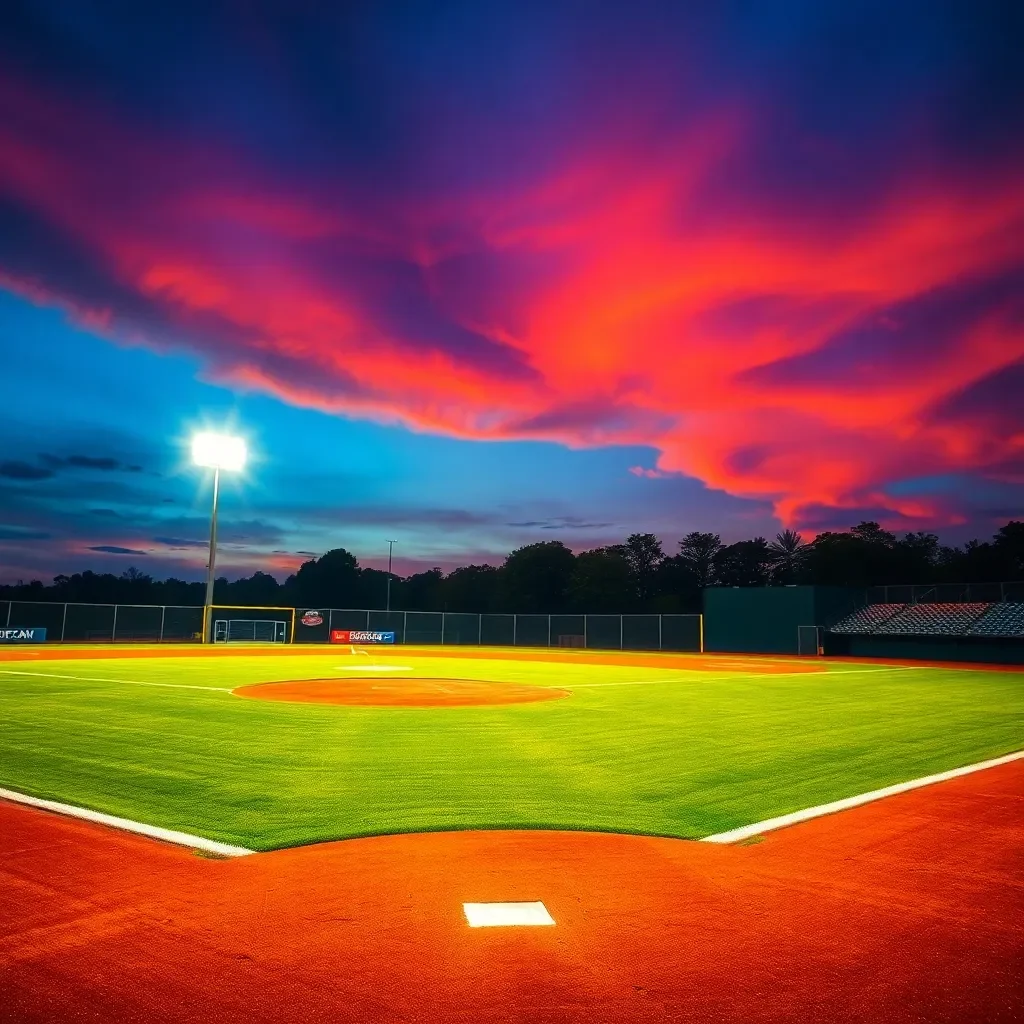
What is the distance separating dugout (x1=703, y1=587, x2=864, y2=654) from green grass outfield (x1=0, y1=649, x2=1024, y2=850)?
91.4ft

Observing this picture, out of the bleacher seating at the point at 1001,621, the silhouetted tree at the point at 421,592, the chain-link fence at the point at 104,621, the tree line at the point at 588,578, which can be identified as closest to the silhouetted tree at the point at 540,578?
the tree line at the point at 588,578

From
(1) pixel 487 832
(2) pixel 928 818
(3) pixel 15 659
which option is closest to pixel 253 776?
(1) pixel 487 832

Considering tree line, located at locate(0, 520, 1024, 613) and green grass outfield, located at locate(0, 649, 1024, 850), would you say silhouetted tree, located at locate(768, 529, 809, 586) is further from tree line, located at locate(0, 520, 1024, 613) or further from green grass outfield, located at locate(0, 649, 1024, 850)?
green grass outfield, located at locate(0, 649, 1024, 850)

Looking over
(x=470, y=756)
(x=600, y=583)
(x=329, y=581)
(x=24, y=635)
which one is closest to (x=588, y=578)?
(x=600, y=583)

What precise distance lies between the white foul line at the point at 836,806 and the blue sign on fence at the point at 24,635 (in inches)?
1570

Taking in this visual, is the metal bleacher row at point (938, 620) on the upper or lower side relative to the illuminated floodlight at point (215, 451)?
lower

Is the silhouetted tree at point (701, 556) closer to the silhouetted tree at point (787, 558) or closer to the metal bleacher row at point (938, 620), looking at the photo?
the silhouetted tree at point (787, 558)

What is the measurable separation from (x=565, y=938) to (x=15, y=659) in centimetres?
2864

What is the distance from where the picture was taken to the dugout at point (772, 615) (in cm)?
4544

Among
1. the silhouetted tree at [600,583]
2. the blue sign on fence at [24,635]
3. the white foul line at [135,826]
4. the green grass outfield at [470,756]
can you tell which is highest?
the silhouetted tree at [600,583]

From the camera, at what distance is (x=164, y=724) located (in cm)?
1160

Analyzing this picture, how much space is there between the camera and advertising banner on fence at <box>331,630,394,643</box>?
154ft

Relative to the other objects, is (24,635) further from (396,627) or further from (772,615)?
(772,615)

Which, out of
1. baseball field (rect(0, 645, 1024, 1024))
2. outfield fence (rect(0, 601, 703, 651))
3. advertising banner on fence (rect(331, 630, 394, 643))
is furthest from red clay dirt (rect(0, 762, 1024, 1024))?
advertising banner on fence (rect(331, 630, 394, 643))
